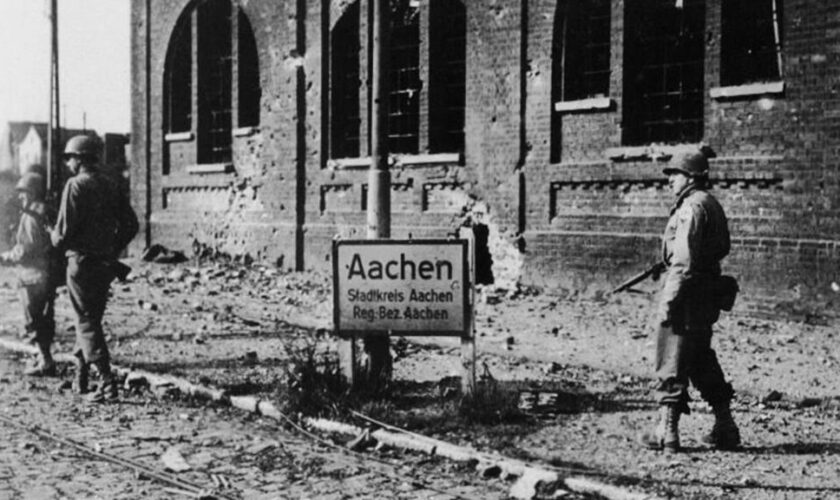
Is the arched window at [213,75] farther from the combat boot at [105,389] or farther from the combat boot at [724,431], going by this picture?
the combat boot at [724,431]

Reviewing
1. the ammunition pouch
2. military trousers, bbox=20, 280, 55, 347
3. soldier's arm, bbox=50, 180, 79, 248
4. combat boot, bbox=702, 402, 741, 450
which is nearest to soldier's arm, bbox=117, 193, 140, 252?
soldier's arm, bbox=50, 180, 79, 248

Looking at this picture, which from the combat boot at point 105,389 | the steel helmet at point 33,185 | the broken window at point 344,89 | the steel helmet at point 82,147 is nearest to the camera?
the combat boot at point 105,389

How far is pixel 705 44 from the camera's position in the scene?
1280 cm

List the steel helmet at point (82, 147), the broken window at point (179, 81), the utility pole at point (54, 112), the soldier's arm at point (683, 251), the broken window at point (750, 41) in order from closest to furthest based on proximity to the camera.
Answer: the soldier's arm at point (683, 251) < the steel helmet at point (82, 147) < the broken window at point (750, 41) < the utility pole at point (54, 112) < the broken window at point (179, 81)

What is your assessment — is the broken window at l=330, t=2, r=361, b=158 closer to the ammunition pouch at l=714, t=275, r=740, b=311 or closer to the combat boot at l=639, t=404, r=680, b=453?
the ammunition pouch at l=714, t=275, r=740, b=311

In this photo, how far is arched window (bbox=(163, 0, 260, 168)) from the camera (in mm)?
20297

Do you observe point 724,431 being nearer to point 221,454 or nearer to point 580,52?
point 221,454

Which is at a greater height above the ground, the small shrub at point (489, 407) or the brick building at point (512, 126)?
the brick building at point (512, 126)

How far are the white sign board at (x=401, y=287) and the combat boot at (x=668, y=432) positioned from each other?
1.70 m

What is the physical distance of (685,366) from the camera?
6125mm

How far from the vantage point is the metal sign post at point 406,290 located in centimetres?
723

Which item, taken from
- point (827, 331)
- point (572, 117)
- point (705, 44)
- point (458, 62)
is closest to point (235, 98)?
point (458, 62)

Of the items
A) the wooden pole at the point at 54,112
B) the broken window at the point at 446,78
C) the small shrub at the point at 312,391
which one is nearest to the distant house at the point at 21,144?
the wooden pole at the point at 54,112

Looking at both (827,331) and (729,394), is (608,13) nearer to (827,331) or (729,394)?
(827,331)
